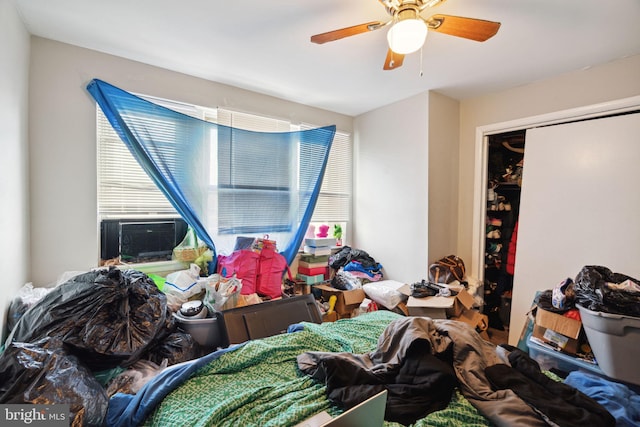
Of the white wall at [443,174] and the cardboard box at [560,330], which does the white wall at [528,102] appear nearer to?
the white wall at [443,174]

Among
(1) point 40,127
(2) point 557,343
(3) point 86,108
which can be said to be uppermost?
(3) point 86,108

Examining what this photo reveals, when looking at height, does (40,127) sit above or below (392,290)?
above

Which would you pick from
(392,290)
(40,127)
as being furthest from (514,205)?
(40,127)

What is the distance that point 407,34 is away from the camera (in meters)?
1.36

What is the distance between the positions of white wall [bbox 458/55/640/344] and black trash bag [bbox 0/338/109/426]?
10.4 feet

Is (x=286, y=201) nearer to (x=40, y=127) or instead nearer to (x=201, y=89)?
(x=201, y=89)

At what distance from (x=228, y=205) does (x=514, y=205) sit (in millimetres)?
3208

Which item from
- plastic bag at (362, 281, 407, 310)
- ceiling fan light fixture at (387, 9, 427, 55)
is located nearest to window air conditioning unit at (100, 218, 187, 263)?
plastic bag at (362, 281, 407, 310)

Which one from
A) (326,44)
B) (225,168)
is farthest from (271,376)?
(326,44)

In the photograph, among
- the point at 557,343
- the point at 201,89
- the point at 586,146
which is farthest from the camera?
the point at 201,89

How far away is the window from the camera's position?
2311 mm

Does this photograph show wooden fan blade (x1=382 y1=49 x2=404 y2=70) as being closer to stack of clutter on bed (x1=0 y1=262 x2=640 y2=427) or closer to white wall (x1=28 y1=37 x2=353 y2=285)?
stack of clutter on bed (x1=0 y1=262 x2=640 y2=427)

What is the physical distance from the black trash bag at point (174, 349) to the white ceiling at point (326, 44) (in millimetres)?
2002

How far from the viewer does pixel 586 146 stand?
2406 millimetres
